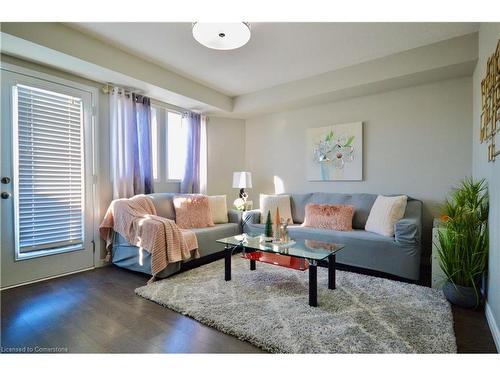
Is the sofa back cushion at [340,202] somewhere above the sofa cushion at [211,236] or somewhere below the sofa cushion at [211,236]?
above

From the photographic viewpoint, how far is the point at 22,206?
2.53m

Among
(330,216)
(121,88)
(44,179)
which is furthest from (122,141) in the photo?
(330,216)

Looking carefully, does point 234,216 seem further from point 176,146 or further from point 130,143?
point 130,143

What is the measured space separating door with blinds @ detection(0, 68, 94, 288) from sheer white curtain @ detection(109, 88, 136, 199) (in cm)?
26

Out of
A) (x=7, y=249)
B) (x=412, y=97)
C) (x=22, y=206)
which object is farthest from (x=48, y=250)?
(x=412, y=97)

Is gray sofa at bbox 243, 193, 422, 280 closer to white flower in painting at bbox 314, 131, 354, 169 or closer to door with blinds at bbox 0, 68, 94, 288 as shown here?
white flower in painting at bbox 314, 131, 354, 169

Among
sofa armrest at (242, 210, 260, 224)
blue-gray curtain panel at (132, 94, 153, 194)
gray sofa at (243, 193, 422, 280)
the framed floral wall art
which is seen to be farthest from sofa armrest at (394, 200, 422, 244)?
blue-gray curtain panel at (132, 94, 153, 194)

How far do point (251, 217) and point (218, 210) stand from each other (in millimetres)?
508

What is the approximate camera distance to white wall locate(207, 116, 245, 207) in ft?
15.0

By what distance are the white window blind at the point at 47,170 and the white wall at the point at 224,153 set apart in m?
2.03

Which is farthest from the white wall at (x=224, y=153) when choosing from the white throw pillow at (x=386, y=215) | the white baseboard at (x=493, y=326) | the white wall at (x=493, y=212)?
the white baseboard at (x=493, y=326)

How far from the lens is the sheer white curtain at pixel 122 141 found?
127 inches

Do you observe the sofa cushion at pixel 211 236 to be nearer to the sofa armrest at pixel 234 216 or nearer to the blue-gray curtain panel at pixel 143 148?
the sofa armrest at pixel 234 216
